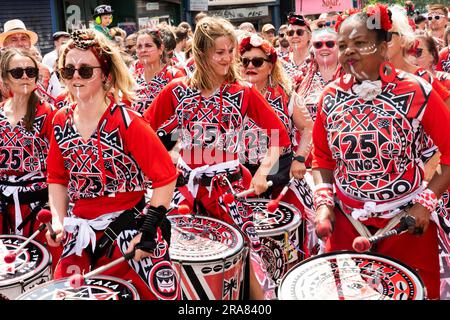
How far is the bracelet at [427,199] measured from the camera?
3098 mm

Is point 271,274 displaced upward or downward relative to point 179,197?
downward

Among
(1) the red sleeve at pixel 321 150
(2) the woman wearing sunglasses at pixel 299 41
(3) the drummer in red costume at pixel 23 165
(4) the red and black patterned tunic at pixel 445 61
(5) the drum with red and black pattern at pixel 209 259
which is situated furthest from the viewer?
(2) the woman wearing sunglasses at pixel 299 41

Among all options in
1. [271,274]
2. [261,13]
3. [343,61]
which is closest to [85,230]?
[343,61]

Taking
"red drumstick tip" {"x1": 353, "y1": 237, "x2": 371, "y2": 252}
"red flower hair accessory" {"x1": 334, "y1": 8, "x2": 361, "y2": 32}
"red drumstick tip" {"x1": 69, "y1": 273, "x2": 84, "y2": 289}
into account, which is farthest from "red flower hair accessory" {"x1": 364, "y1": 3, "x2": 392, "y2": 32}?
"red drumstick tip" {"x1": 69, "y1": 273, "x2": 84, "y2": 289}

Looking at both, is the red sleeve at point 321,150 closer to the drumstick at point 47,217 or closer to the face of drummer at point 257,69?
the drumstick at point 47,217

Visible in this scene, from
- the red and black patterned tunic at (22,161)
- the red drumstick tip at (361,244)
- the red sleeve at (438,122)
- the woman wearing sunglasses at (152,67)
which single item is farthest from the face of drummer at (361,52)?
the woman wearing sunglasses at (152,67)

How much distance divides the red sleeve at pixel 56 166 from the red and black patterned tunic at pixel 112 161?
35mm

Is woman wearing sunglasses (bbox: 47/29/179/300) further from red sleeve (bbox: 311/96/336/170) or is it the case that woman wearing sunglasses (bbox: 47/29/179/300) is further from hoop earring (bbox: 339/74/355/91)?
hoop earring (bbox: 339/74/355/91)

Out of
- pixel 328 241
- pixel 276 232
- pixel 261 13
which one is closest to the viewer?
pixel 328 241

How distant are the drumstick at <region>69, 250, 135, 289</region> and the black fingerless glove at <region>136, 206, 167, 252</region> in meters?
0.06

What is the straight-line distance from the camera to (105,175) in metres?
3.13

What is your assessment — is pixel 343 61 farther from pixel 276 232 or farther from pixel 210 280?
pixel 276 232

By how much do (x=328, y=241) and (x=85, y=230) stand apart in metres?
1.23
